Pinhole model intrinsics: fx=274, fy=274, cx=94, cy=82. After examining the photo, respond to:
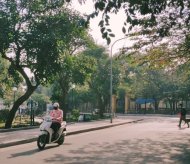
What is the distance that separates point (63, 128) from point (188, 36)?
25.1 feet

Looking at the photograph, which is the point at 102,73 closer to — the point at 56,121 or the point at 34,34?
the point at 34,34

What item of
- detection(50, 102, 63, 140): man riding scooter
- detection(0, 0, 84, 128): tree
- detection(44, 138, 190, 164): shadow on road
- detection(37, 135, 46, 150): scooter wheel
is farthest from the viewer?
detection(0, 0, 84, 128): tree

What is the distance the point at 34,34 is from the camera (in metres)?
16.6

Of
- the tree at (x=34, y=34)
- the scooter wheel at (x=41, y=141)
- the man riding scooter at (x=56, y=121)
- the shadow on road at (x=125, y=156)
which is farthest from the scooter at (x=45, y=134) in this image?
the tree at (x=34, y=34)

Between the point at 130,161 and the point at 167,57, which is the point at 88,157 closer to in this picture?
the point at 130,161

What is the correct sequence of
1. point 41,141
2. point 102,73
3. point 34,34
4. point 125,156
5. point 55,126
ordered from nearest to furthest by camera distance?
1. point 125,156
2. point 41,141
3. point 55,126
4. point 34,34
5. point 102,73

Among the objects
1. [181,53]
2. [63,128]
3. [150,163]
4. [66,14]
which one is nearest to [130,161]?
[150,163]

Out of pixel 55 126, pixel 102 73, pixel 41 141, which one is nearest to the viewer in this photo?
pixel 41 141

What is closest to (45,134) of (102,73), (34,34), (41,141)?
(41,141)

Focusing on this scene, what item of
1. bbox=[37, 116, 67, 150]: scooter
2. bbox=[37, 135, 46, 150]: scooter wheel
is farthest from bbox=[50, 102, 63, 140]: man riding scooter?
bbox=[37, 135, 46, 150]: scooter wheel

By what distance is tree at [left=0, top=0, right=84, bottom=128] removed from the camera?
16.5 metres

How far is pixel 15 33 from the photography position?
16547 mm

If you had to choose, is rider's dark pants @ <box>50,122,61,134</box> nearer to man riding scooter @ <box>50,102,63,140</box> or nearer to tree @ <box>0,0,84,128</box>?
man riding scooter @ <box>50,102,63,140</box>

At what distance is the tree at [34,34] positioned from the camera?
54.1 feet
